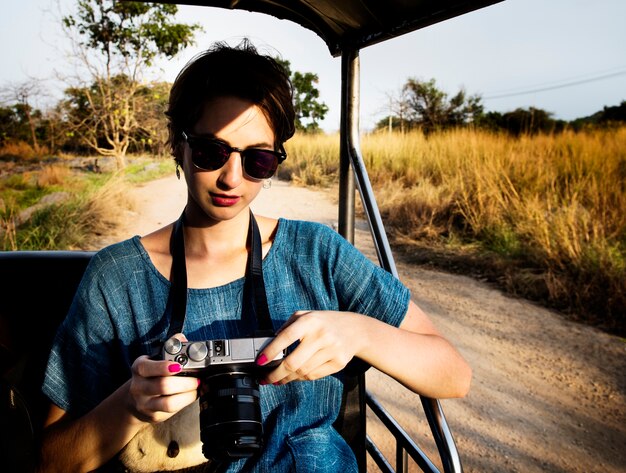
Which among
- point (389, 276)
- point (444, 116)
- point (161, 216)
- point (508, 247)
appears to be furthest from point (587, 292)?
point (444, 116)

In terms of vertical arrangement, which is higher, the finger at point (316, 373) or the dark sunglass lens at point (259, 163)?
the dark sunglass lens at point (259, 163)

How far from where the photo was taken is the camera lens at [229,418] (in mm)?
875

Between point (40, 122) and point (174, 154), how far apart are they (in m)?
13.2

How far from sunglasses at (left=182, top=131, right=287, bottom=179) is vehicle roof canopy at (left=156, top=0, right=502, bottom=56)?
0.56m

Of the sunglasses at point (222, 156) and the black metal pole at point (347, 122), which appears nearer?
the sunglasses at point (222, 156)

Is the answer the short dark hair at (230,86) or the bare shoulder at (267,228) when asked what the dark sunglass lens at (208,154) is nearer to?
the short dark hair at (230,86)

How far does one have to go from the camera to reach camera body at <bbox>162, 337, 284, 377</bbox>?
87 cm

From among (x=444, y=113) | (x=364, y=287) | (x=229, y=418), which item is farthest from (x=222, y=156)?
(x=444, y=113)

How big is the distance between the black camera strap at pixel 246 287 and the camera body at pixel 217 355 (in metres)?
0.21

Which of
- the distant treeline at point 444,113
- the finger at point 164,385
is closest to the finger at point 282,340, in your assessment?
the finger at point 164,385

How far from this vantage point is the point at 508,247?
5320 millimetres

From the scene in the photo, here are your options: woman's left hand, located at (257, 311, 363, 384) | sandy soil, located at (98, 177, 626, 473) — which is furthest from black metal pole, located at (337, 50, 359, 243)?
sandy soil, located at (98, 177, 626, 473)

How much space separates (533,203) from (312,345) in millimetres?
5245

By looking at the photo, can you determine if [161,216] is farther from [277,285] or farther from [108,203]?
[277,285]
